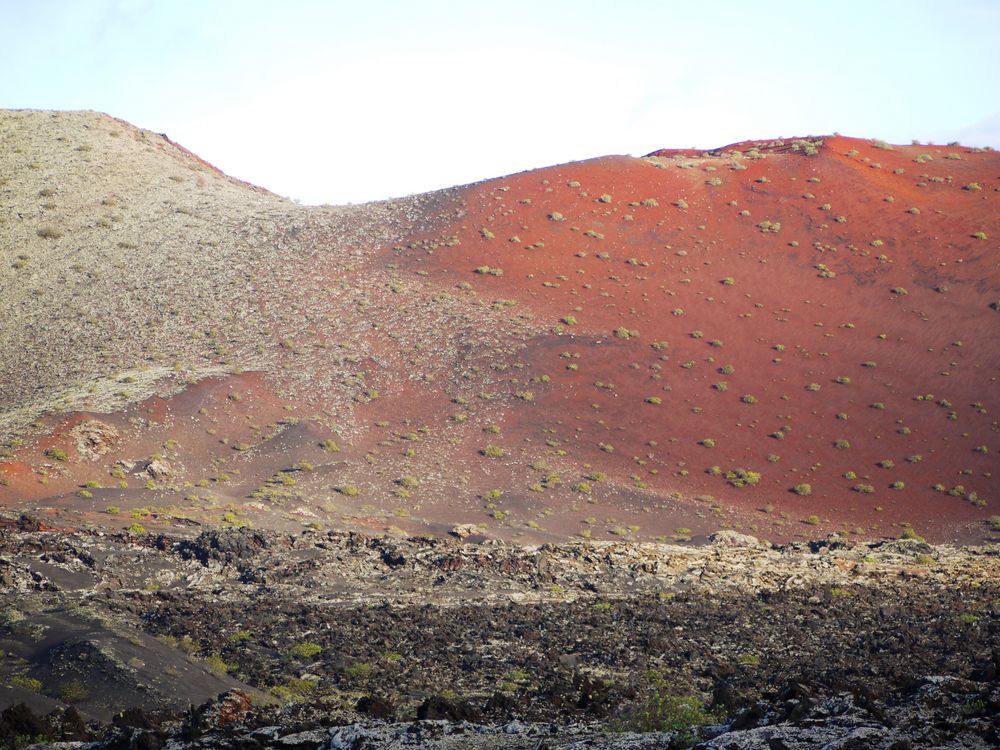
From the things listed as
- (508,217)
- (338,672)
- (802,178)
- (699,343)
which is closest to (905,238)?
(802,178)

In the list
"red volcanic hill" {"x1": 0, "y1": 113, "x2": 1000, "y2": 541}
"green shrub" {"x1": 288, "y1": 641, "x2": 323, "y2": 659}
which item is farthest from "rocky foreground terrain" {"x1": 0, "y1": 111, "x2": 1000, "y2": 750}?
"red volcanic hill" {"x1": 0, "y1": 113, "x2": 1000, "y2": 541}

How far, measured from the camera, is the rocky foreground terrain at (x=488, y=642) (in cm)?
1316

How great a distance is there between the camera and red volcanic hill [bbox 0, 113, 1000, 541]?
39.0m

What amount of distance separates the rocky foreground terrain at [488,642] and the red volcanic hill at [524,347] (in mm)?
4719

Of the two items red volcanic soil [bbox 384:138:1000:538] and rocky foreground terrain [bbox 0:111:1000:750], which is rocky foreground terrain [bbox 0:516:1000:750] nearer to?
rocky foreground terrain [bbox 0:111:1000:750]

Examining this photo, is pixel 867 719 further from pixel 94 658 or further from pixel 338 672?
pixel 94 658

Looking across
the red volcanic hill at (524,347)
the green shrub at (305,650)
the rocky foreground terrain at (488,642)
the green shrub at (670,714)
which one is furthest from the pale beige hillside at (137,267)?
the green shrub at (670,714)

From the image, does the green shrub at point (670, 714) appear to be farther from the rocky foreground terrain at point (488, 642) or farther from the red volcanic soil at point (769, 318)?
the red volcanic soil at point (769, 318)

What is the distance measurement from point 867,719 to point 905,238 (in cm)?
5196

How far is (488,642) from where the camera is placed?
23125 millimetres

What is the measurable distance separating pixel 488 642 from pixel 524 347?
2850 centimetres

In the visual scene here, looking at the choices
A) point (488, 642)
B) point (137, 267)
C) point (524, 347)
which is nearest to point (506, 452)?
point (524, 347)

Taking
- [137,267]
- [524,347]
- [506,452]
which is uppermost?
[137,267]

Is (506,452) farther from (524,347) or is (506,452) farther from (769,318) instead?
(769,318)
